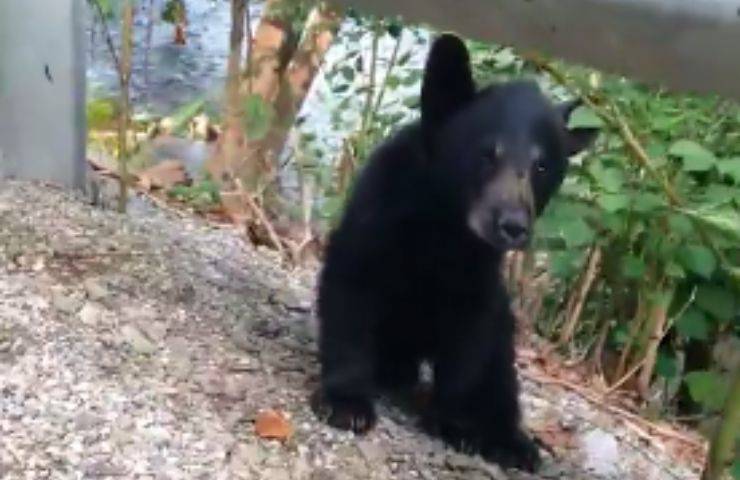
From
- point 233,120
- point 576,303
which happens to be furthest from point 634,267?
point 233,120

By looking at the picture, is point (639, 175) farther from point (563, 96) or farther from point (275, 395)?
point (275, 395)

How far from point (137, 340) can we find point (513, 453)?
974 millimetres

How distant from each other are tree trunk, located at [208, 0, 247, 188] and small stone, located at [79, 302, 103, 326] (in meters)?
2.11

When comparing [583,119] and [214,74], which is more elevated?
[583,119]

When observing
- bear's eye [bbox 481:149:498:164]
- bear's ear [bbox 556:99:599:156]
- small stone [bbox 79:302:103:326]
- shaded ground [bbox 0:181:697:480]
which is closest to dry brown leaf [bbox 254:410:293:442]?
shaded ground [bbox 0:181:697:480]

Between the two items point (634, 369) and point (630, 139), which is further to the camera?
point (634, 369)

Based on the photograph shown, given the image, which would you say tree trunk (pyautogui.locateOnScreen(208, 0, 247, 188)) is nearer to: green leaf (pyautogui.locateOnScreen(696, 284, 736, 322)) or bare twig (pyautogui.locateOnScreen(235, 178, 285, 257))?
bare twig (pyautogui.locateOnScreen(235, 178, 285, 257))

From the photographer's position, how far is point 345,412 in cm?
352

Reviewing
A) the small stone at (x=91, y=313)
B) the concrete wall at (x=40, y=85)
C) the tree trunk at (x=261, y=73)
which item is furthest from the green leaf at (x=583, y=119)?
the tree trunk at (x=261, y=73)

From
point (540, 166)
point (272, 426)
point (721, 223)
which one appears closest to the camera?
point (721, 223)

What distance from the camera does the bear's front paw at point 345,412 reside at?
3.51 m

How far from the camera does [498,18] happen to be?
2.22 meters

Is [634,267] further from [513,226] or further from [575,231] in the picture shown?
[513,226]

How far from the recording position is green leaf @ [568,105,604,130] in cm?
393
